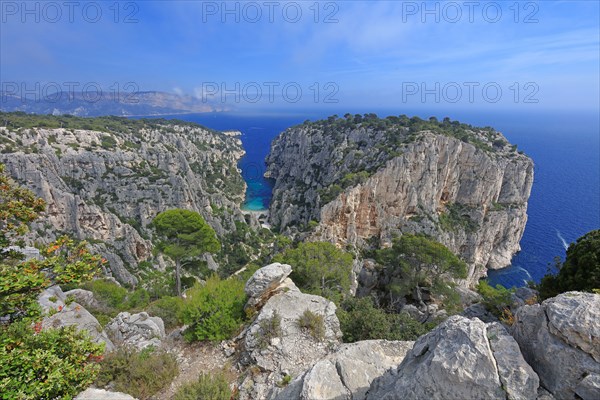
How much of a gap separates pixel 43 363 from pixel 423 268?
29.0 m

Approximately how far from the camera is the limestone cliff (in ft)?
162

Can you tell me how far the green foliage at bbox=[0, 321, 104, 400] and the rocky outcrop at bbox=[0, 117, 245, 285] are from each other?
3961cm

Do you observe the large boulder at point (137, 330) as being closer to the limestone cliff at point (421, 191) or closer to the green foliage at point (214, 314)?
the green foliage at point (214, 314)

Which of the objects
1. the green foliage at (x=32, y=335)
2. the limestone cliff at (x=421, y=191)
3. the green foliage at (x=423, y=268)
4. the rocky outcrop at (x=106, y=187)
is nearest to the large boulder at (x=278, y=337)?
the green foliage at (x=32, y=335)

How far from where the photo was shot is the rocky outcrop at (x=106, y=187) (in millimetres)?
41656

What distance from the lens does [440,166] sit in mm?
55438

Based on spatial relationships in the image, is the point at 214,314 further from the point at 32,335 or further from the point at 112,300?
the point at 112,300

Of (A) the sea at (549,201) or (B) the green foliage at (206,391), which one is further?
(A) the sea at (549,201)

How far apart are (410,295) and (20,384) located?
28768 millimetres

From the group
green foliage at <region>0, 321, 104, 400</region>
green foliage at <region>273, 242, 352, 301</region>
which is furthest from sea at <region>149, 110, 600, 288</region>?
green foliage at <region>0, 321, 104, 400</region>

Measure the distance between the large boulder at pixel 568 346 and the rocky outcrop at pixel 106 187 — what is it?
46.3m

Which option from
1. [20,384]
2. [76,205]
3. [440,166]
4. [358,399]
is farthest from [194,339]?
[440,166]

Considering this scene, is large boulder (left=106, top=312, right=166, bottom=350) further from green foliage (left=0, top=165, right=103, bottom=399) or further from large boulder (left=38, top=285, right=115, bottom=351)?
green foliage (left=0, top=165, right=103, bottom=399)

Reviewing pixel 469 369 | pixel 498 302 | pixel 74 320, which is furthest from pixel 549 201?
pixel 74 320
